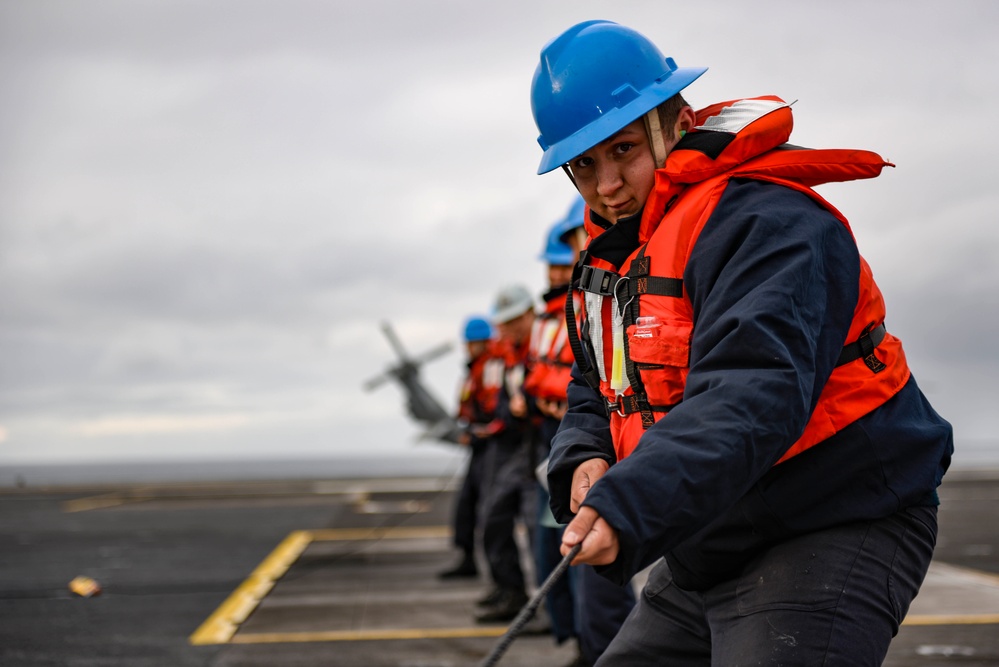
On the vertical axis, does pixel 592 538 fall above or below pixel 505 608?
above

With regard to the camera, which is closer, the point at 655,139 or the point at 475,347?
the point at 655,139

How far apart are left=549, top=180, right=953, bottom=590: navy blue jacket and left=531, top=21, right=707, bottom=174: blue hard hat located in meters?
0.27

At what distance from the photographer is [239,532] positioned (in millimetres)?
15203

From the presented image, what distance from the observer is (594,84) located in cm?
229

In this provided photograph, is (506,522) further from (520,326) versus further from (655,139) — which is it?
(655,139)

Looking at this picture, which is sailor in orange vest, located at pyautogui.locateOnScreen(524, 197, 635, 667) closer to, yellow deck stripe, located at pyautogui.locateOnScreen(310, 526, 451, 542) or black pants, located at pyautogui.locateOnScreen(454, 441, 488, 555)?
black pants, located at pyautogui.locateOnScreen(454, 441, 488, 555)

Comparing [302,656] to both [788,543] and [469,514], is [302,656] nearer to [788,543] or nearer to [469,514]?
[469,514]

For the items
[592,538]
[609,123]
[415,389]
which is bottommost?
[415,389]

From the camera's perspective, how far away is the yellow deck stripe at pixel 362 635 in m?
6.82

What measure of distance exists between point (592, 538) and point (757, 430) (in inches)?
14.1

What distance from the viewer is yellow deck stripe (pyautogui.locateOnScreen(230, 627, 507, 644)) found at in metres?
6.82

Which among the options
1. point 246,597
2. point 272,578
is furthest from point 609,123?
point 272,578

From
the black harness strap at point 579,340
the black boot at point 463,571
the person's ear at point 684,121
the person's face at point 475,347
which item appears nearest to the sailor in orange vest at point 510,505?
the black boot at point 463,571

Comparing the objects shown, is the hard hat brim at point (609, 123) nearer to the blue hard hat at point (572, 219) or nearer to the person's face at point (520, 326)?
the blue hard hat at point (572, 219)
